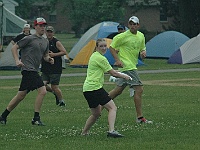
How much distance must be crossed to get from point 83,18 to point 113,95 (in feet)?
252

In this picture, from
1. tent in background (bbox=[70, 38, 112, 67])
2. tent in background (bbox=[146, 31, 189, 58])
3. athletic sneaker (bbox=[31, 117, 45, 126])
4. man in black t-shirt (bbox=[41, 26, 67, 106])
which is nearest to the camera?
athletic sneaker (bbox=[31, 117, 45, 126])

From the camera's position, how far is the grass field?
11.2m

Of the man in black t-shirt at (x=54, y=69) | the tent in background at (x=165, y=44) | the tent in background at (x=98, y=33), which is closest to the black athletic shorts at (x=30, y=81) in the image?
the man in black t-shirt at (x=54, y=69)

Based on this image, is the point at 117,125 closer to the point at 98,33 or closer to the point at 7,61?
the point at 7,61

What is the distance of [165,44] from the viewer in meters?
43.2

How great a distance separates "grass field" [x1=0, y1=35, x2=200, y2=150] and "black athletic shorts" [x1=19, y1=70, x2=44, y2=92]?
70 cm

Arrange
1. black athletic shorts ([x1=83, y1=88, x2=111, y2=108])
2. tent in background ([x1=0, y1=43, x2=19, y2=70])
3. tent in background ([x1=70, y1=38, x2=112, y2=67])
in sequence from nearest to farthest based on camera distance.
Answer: black athletic shorts ([x1=83, y1=88, x2=111, y2=108]) → tent in background ([x1=0, y1=43, x2=19, y2=70]) → tent in background ([x1=70, y1=38, x2=112, y2=67])

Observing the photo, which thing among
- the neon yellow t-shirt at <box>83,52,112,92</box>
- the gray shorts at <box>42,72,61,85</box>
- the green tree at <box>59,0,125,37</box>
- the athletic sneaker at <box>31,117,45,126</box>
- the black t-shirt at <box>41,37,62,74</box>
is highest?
the neon yellow t-shirt at <box>83,52,112,92</box>

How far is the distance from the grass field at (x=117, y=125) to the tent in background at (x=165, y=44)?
1961 cm

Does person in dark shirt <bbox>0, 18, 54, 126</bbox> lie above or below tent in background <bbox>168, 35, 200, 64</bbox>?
above

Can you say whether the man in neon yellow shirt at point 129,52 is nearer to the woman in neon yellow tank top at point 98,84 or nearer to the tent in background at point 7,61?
the woman in neon yellow tank top at point 98,84

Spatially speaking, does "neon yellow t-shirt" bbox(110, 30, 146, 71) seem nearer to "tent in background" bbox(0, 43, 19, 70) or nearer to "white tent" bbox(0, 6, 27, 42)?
"tent in background" bbox(0, 43, 19, 70)

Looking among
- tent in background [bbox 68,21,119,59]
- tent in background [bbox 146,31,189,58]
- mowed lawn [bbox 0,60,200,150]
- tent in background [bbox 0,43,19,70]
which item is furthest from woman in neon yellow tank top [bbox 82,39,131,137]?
tent in background [bbox 146,31,189,58]

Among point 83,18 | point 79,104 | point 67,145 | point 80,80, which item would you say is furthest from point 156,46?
point 83,18
